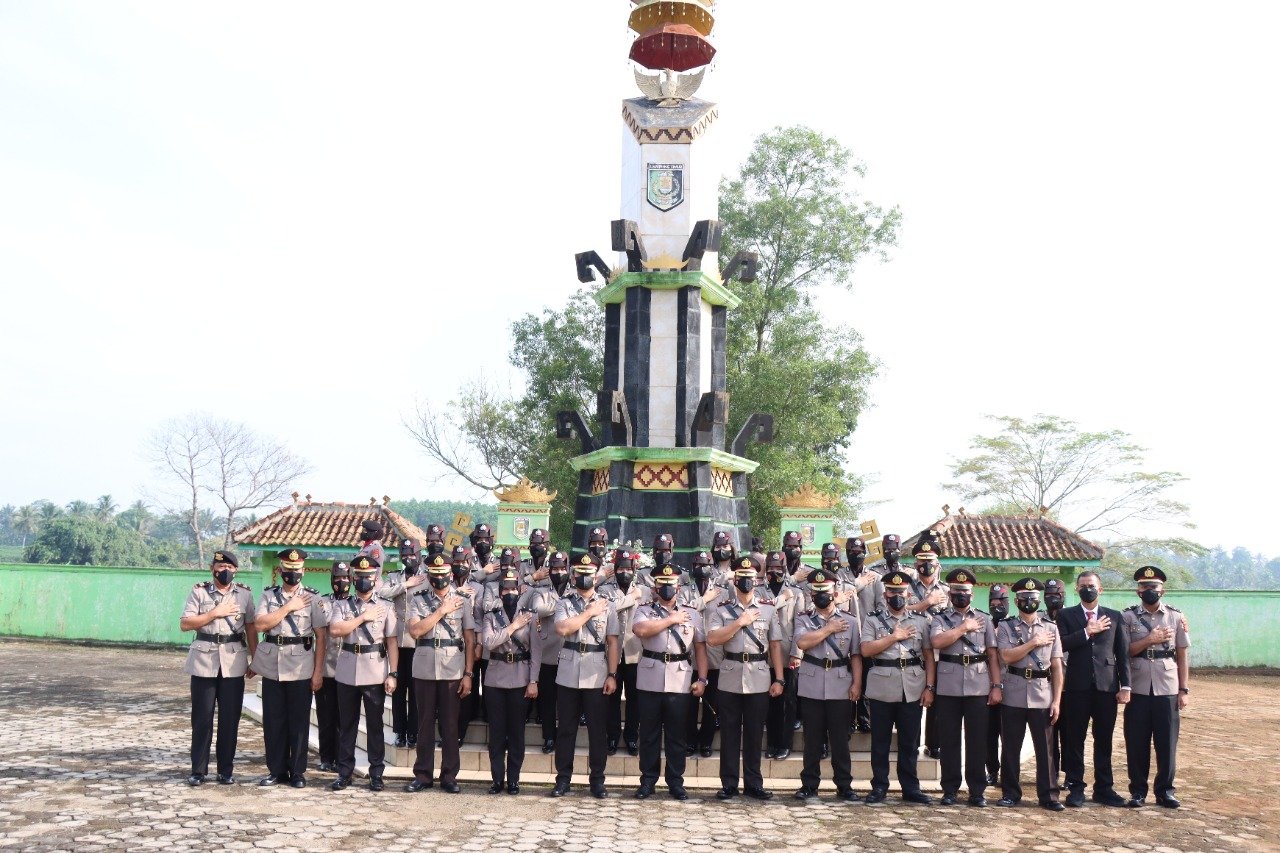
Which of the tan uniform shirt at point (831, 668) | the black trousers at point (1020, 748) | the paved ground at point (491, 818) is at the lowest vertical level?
the paved ground at point (491, 818)

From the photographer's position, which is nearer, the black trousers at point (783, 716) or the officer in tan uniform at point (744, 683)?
the officer in tan uniform at point (744, 683)

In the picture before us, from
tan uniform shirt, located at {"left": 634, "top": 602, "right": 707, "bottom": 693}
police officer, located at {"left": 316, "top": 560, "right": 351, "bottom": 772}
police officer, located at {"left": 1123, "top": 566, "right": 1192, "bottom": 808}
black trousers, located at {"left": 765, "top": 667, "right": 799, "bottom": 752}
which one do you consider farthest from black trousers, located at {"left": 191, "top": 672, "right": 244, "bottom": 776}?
police officer, located at {"left": 1123, "top": 566, "right": 1192, "bottom": 808}

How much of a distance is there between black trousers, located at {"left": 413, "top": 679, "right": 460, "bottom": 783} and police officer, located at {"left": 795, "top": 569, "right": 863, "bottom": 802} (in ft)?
7.85

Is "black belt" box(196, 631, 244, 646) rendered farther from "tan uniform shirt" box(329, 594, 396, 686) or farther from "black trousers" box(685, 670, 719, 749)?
"black trousers" box(685, 670, 719, 749)

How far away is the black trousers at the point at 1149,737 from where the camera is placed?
23.9 feet

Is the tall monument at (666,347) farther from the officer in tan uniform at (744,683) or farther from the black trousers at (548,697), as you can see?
the officer in tan uniform at (744,683)

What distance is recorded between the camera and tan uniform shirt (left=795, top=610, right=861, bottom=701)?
7.22 metres

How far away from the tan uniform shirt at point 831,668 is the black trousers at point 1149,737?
2020 millimetres

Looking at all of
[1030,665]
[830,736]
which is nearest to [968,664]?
[1030,665]

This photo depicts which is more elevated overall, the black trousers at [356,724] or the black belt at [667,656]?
the black belt at [667,656]

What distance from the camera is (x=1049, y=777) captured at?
7.12m

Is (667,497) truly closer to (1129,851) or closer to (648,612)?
(648,612)

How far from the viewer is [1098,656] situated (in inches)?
293

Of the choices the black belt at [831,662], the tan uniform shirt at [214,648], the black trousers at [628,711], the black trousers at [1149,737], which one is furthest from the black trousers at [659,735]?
the black trousers at [1149,737]
